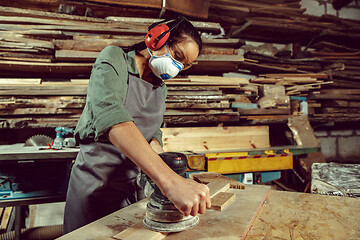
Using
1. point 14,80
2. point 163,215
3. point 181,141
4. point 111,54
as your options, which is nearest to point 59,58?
point 14,80

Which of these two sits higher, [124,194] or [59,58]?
[59,58]

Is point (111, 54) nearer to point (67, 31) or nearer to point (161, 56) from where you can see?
point (161, 56)

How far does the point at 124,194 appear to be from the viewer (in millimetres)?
1663

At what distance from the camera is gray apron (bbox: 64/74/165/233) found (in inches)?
62.2

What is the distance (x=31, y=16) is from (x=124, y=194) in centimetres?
293

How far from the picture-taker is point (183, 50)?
1487mm

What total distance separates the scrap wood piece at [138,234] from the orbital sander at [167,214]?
0.03 meters

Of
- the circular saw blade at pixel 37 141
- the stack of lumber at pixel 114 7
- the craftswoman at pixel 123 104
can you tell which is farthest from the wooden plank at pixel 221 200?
the stack of lumber at pixel 114 7

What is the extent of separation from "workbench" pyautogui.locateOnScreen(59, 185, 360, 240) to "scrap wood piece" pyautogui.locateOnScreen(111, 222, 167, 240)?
0.05 metres

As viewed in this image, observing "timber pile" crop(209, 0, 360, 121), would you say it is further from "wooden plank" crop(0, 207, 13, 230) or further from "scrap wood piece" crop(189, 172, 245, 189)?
"wooden plank" crop(0, 207, 13, 230)

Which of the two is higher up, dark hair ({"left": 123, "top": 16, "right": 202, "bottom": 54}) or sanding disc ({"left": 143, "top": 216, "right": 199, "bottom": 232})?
dark hair ({"left": 123, "top": 16, "right": 202, "bottom": 54})

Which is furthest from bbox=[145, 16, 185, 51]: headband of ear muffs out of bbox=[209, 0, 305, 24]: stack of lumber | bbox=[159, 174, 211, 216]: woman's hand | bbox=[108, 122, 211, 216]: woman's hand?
bbox=[209, 0, 305, 24]: stack of lumber

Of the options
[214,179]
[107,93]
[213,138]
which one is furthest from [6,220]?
[107,93]

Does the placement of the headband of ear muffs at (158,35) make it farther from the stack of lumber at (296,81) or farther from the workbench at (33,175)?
the stack of lumber at (296,81)
